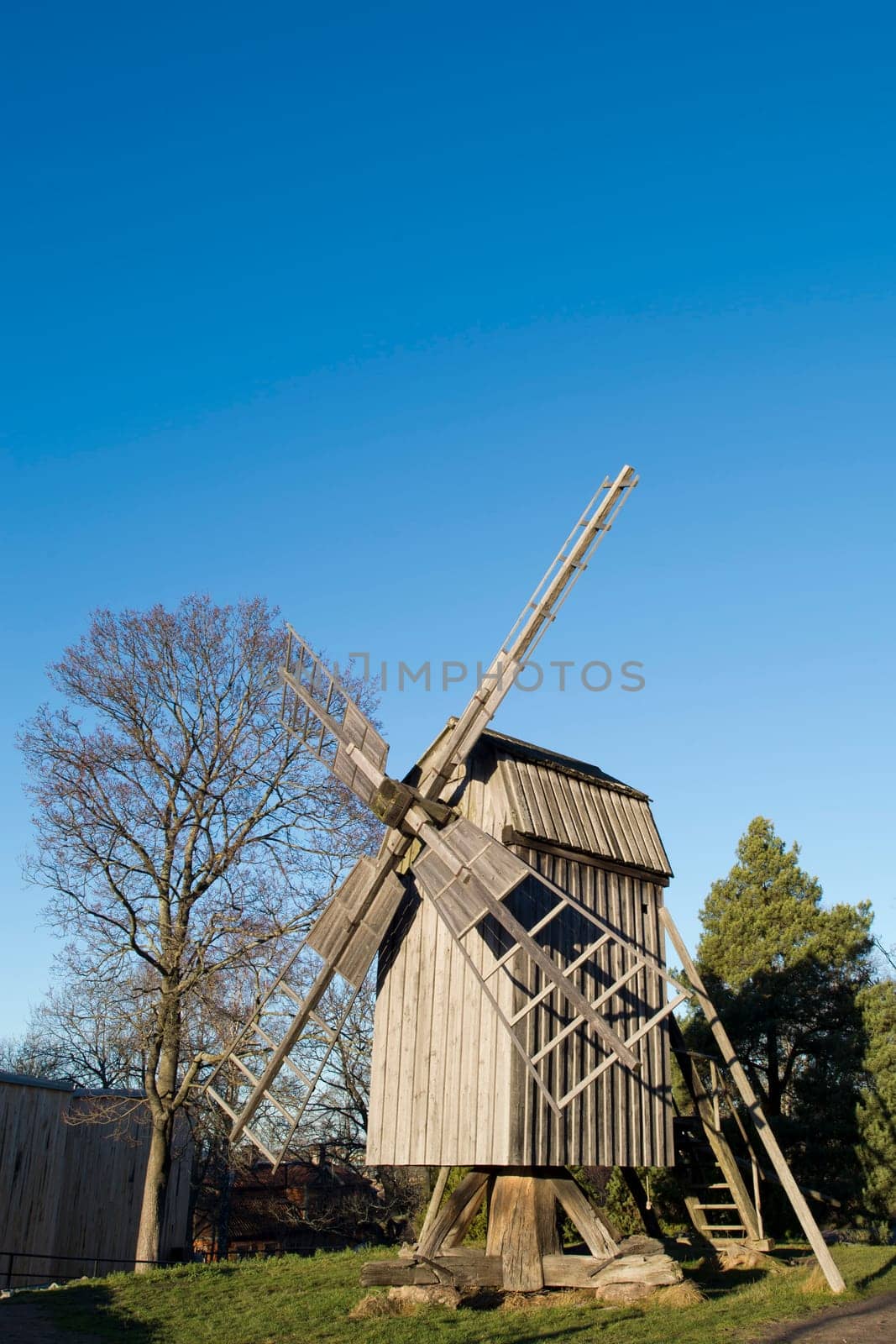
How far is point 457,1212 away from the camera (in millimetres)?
15570

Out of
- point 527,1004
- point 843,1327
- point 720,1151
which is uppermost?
point 527,1004

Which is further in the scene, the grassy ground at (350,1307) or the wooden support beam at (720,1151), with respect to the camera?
the wooden support beam at (720,1151)

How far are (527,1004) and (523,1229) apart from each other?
9.93 ft

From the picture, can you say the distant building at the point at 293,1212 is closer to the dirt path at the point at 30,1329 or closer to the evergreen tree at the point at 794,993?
the evergreen tree at the point at 794,993

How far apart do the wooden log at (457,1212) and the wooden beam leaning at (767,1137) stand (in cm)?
372

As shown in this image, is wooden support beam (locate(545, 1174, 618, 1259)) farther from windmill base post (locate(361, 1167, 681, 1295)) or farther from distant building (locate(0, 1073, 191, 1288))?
distant building (locate(0, 1073, 191, 1288))

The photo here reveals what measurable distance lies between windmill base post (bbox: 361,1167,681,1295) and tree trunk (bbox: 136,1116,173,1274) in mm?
6354

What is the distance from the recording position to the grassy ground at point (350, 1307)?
1197 cm

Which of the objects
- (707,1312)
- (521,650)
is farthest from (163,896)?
(707,1312)

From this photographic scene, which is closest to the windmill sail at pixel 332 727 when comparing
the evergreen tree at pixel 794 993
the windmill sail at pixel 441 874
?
the windmill sail at pixel 441 874

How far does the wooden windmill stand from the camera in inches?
564

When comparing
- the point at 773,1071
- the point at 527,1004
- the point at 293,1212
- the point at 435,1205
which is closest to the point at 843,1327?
the point at 527,1004

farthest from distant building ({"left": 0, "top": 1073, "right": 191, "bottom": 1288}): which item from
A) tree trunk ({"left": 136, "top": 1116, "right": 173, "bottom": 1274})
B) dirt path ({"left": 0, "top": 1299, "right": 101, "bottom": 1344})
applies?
dirt path ({"left": 0, "top": 1299, "right": 101, "bottom": 1344})

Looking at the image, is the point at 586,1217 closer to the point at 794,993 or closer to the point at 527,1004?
the point at 527,1004
